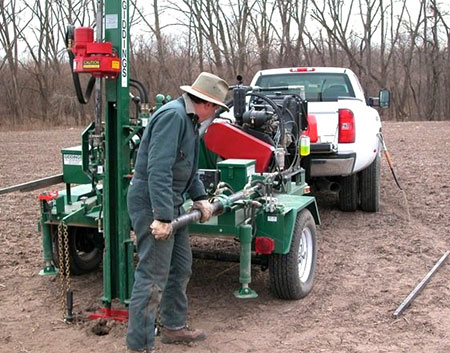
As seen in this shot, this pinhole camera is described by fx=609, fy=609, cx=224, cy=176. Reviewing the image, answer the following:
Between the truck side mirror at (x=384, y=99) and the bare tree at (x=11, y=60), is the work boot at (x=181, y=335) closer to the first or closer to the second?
the truck side mirror at (x=384, y=99)

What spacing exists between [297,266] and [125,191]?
145cm

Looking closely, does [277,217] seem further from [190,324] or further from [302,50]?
[302,50]

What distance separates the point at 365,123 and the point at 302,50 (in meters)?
26.3

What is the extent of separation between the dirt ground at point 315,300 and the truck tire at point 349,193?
125 mm

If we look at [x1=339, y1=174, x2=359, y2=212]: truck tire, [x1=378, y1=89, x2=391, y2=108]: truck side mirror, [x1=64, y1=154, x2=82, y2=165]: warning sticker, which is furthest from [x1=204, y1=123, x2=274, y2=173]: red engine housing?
[x1=378, y1=89, x2=391, y2=108]: truck side mirror

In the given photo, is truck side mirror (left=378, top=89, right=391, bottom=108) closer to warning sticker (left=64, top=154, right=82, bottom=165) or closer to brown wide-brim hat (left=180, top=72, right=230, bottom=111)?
warning sticker (left=64, top=154, right=82, bottom=165)

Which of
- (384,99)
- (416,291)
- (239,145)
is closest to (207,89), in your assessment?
(239,145)

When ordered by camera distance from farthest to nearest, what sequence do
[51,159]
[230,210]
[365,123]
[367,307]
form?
[51,159]
[365,123]
[367,307]
[230,210]

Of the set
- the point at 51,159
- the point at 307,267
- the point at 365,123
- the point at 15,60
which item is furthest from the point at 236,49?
the point at 307,267

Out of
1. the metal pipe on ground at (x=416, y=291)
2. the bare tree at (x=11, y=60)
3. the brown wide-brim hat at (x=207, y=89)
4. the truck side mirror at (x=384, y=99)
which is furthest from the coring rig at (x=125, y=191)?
the bare tree at (x=11, y=60)

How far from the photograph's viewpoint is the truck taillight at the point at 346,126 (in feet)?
22.6

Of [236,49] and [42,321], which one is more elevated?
[236,49]

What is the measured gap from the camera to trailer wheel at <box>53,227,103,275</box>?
17.5ft

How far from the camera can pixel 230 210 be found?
4.33 m
